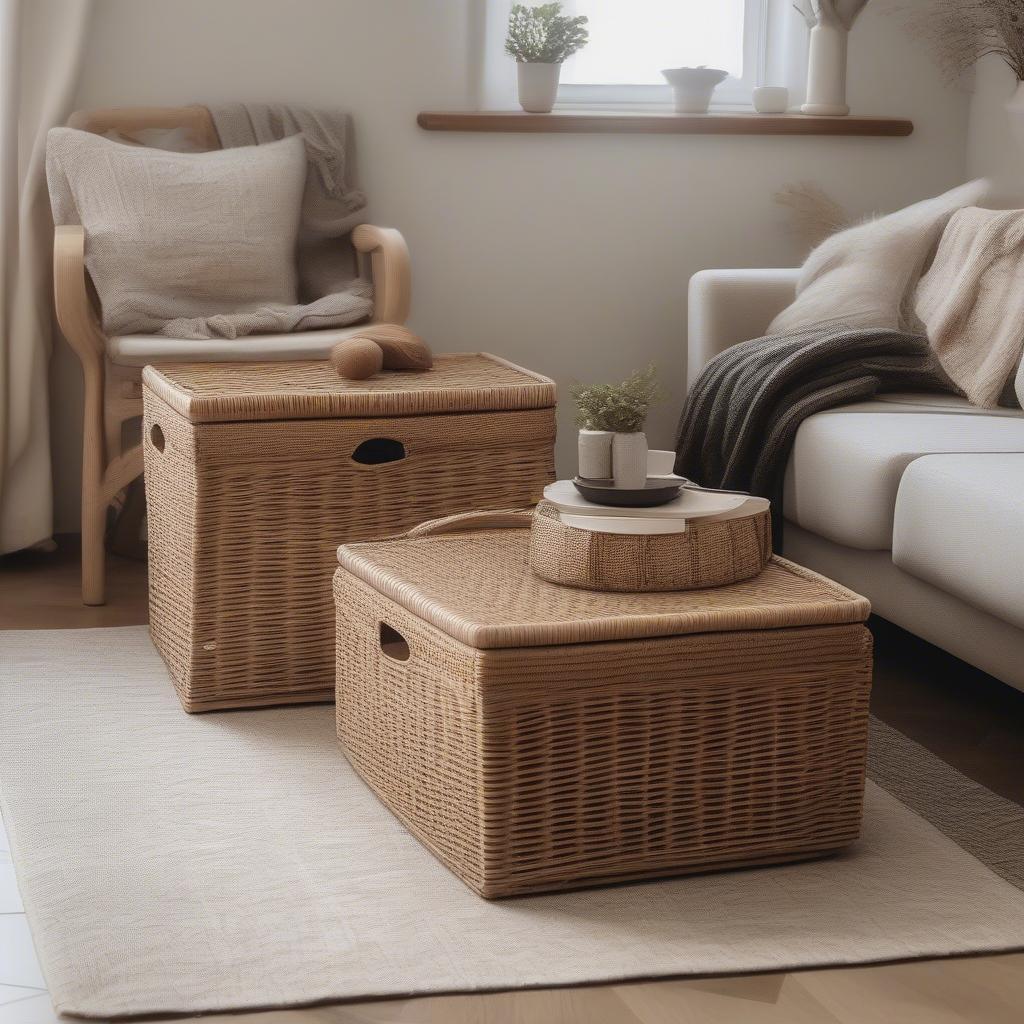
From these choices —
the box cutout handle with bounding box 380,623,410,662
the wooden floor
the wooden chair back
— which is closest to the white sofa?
the wooden floor

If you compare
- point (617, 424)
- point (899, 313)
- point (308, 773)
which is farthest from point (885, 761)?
point (899, 313)

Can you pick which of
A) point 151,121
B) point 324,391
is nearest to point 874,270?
point 324,391

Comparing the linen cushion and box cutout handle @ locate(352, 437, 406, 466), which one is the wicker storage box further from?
the linen cushion

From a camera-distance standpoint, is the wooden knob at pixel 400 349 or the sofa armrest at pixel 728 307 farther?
the sofa armrest at pixel 728 307

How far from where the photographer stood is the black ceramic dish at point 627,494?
5.62ft

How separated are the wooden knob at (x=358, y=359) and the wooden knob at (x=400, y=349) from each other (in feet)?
0.15

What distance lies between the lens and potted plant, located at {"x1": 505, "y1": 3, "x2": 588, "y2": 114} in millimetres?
3211

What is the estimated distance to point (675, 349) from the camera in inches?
137

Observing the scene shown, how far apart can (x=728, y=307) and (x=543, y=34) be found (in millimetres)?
820

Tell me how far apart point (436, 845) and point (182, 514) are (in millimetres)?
744

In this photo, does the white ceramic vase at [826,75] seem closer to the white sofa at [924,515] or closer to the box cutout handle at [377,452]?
the white sofa at [924,515]

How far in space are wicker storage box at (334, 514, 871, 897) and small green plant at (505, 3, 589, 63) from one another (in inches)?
73.0

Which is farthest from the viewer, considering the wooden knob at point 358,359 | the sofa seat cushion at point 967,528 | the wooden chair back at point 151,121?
the wooden chair back at point 151,121

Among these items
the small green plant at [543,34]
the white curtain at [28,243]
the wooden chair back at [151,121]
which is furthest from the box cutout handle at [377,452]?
the small green plant at [543,34]
